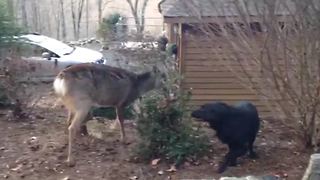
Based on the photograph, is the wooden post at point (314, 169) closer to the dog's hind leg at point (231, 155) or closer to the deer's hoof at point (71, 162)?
the dog's hind leg at point (231, 155)

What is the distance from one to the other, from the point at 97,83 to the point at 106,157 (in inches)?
43.7

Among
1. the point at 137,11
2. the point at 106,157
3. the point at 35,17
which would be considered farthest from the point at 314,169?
the point at 137,11

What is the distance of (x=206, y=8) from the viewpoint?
8.95 m

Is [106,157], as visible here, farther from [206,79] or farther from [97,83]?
[206,79]

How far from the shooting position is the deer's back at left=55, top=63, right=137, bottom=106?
9.36m

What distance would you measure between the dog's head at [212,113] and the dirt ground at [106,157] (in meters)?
0.68

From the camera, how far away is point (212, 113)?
8.39m

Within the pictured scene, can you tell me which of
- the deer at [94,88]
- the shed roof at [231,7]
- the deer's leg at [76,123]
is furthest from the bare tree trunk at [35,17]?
the shed roof at [231,7]

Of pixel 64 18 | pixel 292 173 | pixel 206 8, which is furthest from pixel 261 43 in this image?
pixel 64 18

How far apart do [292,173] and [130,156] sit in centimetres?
218

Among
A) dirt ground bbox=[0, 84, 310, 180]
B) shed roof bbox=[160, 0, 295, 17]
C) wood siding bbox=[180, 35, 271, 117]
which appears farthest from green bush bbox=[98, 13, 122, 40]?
shed roof bbox=[160, 0, 295, 17]

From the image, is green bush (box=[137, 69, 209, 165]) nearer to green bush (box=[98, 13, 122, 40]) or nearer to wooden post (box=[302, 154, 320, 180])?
wooden post (box=[302, 154, 320, 180])

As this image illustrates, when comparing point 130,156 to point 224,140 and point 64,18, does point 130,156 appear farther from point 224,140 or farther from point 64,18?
point 64,18

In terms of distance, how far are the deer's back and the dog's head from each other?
5.86ft
